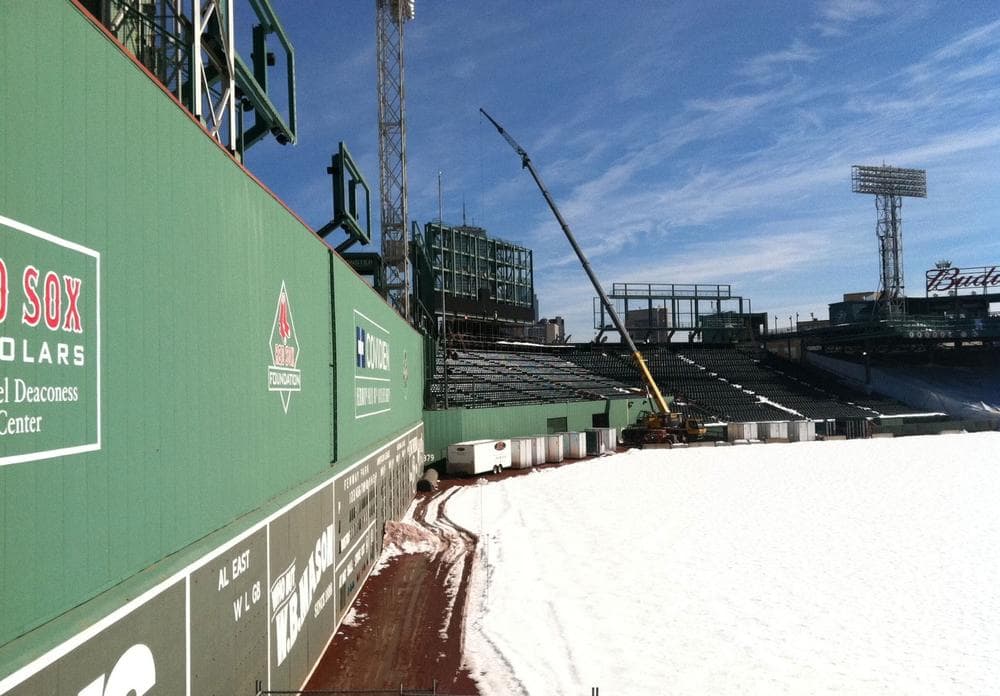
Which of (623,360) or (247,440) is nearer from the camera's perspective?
(247,440)

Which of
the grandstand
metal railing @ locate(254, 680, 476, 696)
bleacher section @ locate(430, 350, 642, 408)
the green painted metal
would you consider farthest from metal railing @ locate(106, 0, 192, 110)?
the grandstand

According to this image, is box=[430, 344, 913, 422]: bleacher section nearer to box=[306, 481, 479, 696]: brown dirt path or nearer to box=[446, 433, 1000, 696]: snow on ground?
box=[446, 433, 1000, 696]: snow on ground

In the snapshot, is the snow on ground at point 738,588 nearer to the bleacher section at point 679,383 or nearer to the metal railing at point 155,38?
the metal railing at point 155,38

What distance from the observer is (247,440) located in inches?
296

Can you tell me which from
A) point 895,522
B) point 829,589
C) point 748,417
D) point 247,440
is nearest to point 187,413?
point 247,440

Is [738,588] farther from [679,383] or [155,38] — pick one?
[679,383]

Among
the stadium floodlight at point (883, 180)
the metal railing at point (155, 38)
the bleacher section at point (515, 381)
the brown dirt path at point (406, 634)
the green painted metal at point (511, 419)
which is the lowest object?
the brown dirt path at point (406, 634)

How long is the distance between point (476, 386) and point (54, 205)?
127ft

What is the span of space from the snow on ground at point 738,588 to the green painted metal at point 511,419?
6509 millimetres

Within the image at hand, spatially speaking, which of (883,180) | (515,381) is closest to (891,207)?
(883,180)

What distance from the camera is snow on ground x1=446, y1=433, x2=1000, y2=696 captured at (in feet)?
32.2

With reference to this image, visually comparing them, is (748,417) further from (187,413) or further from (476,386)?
(187,413)

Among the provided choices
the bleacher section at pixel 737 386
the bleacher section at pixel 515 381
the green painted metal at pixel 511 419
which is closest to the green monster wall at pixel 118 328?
the green painted metal at pixel 511 419

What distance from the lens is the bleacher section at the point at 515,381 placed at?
40.3 meters
